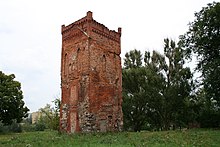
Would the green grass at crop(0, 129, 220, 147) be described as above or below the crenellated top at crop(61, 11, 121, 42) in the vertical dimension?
below

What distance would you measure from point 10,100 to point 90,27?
19828mm

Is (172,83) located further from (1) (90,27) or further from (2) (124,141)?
(2) (124,141)

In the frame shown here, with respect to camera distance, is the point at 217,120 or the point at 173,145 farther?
the point at 217,120

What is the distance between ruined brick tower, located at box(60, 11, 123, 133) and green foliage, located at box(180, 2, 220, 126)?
8.10 meters

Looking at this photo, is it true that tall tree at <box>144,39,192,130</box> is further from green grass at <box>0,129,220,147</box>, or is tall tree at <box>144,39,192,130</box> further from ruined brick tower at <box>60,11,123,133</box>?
green grass at <box>0,129,220,147</box>

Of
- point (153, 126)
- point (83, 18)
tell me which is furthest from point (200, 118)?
point (83, 18)

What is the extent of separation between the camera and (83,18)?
26438mm

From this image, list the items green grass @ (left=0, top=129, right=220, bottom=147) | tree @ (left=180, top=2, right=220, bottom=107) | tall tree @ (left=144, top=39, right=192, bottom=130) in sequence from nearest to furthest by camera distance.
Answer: green grass @ (left=0, top=129, right=220, bottom=147) → tree @ (left=180, top=2, right=220, bottom=107) → tall tree @ (left=144, top=39, right=192, bottom=130)

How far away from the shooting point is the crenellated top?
84.8 ft

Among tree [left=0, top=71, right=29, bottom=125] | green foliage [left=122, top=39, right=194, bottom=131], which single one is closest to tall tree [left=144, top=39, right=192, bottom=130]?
green foliage [left=122, top=39, right=194, bottom=131]

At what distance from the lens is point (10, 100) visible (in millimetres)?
38656

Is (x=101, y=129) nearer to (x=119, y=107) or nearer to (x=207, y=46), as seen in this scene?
(x=119, y=107)

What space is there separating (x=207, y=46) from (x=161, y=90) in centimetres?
1103

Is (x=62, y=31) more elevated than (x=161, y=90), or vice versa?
(x=62, y=31)
